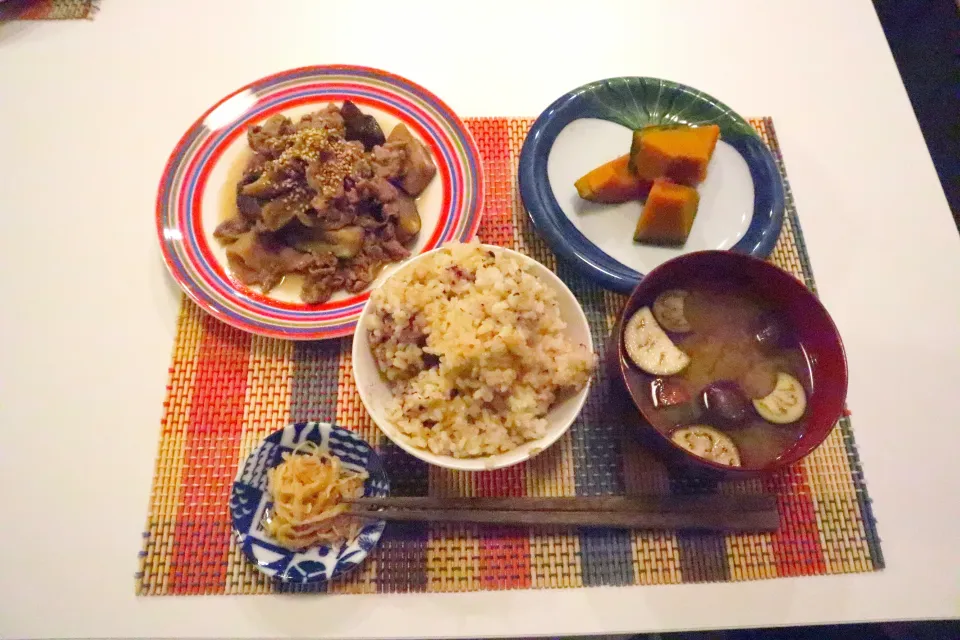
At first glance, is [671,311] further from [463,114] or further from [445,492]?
[463,114]

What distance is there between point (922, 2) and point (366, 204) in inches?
132

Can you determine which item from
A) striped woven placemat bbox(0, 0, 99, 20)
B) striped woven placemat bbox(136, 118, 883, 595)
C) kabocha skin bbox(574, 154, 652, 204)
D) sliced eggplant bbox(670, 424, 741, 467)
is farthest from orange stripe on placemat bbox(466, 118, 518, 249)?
striped woven placemat bbox(0, 0, 99, 20)

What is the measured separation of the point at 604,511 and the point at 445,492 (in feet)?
1.43

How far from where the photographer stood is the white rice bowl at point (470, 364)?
1.37 meters

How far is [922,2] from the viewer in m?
3.10

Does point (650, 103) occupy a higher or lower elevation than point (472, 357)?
higher

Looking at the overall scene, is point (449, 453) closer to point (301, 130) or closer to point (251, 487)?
point (251, 487)

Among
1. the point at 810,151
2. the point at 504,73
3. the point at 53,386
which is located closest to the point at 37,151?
the point at 53,386

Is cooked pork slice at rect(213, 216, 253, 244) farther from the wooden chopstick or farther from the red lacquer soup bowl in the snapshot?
the red lacquer soup bowl

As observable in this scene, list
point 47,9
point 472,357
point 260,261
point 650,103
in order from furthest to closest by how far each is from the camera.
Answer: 1. point 47,9
2. point 650,103
3. point 260,261
4. point 472,357

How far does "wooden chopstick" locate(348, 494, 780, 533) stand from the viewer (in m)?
1.48

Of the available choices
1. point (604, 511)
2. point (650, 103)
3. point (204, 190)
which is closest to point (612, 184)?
point (650, 103)

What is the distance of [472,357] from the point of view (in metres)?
1.34

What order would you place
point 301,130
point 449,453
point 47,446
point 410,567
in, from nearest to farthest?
point 449,453, point 410,567, point 47,446, point 301,130
